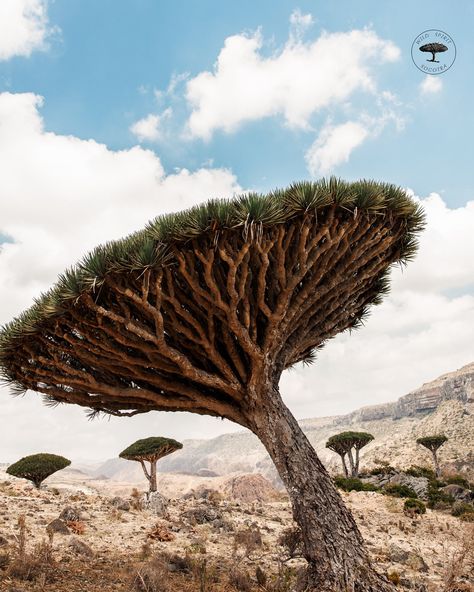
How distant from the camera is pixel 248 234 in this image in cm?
606

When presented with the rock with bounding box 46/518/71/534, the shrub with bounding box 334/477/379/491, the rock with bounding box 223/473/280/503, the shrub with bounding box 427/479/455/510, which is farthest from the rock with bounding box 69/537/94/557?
the rock with bounding box 223/473/280/503

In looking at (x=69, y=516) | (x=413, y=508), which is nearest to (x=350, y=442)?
(x=413, y=508)

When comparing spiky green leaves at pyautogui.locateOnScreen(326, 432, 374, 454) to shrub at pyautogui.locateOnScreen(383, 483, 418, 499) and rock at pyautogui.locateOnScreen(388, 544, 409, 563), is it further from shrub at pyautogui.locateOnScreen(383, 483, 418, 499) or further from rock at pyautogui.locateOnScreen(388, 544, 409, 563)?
rock at pyautogui.locateOnScreen(388, 544, 409, 563)

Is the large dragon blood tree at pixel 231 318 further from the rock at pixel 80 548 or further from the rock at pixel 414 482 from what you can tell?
the rock at pixel 414 482

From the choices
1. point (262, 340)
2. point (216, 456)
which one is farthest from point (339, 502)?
point (216, 456)

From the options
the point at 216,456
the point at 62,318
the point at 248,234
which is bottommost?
the point at 216,456

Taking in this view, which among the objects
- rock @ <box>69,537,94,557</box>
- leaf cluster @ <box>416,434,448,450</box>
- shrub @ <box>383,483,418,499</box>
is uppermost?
rock @ <box>69,537,94,557</box>

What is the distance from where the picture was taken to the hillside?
45.9 meters

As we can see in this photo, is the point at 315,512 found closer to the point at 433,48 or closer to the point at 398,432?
the point at 433,48

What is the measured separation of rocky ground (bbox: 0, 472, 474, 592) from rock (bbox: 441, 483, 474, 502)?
6.29 m

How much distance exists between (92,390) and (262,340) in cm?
270

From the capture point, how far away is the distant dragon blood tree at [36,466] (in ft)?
70.3

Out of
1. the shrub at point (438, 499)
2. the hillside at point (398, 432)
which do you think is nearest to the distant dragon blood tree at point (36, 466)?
the shrub at point (438, 499)

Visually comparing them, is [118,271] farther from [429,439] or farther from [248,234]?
[429,439]
